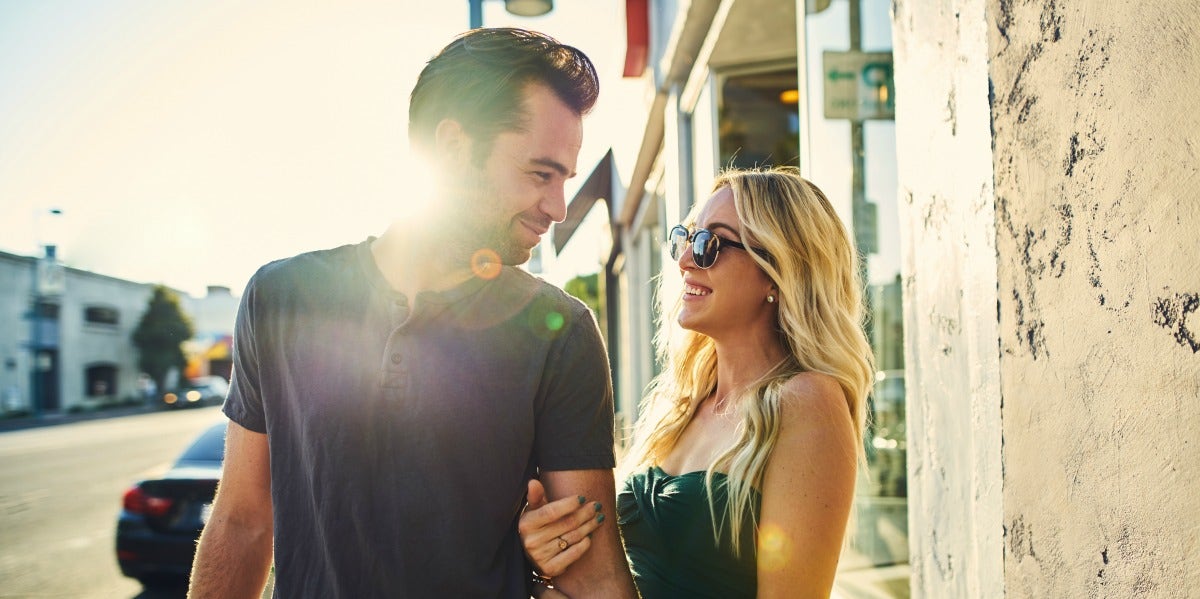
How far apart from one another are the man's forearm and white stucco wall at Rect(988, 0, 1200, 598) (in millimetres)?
1636

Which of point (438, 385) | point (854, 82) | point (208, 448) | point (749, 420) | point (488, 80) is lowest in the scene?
point (208, 448)

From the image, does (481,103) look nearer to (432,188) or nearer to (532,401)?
(432,188)

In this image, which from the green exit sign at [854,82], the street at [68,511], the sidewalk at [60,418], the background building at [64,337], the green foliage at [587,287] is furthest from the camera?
the green foliage at [587,287]

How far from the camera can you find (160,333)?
152 feet

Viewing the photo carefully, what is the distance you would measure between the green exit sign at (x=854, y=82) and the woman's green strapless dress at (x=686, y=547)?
2523 millimetres

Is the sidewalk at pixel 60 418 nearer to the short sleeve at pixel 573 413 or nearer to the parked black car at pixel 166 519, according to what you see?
the parked black car at pixel 166 519

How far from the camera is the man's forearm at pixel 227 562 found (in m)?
1.91

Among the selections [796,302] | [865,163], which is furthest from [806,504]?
[865,163]

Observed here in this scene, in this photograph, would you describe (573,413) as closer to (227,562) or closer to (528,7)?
(227,562)

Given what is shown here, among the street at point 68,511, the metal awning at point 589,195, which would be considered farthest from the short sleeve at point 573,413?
the metal awning at point 589,195

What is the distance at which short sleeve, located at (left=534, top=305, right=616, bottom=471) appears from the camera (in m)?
1.82

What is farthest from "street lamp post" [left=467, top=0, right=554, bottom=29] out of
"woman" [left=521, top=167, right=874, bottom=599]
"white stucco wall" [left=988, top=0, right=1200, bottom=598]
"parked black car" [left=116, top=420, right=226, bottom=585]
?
"white stucco wall" [left=988, top=0, right=1200, bottom=598]

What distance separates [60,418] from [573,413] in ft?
138

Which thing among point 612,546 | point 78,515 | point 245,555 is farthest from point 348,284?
point 78,515
